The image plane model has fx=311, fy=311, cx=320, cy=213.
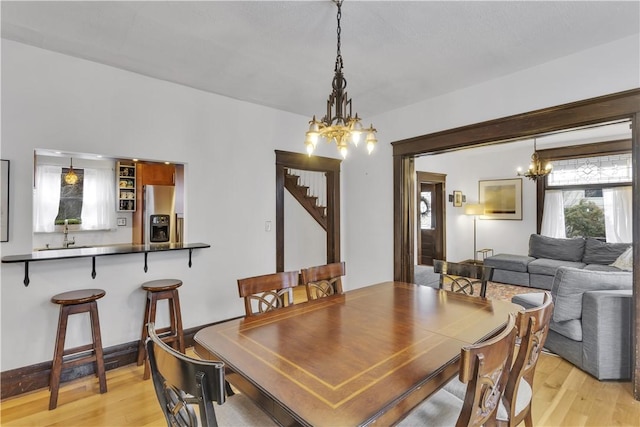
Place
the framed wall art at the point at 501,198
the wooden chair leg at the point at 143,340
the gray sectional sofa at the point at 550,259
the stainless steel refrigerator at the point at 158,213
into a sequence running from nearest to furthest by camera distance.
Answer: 1. the wooden chair leg at the point at 143,340
2. the stainless steel refrigerator at the point at 158,213
3. the gray sectional sofa at the point at 550,259
4. the framed wall art at the point at 501,198

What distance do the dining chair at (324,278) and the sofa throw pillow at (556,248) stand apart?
5043mm

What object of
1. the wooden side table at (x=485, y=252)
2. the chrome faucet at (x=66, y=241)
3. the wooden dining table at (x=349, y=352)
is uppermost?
the chrome faucet at (x=66, y=241)

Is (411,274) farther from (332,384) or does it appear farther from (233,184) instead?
(332,384)

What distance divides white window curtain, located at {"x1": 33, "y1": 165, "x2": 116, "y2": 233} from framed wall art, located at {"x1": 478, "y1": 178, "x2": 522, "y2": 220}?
A: 7629 millimetres

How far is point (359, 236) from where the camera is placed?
4.40 m

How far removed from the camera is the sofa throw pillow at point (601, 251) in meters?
4.94

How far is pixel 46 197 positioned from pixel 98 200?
67 cm

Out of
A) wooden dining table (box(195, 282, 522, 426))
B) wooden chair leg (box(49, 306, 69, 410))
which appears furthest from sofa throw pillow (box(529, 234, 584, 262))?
wooden chair leg (box(49, 306, 69, 410))

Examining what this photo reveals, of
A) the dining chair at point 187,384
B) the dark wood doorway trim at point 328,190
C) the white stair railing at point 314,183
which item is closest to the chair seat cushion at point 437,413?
the dining chair at point 187,384

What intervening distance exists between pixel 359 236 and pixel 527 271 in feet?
10.9

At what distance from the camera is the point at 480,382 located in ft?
3.35

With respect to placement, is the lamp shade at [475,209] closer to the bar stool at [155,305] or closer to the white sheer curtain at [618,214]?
the white sheer curtain at [618,214]

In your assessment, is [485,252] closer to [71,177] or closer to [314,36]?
[314,36]

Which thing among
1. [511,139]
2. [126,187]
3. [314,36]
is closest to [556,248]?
[511,139]
